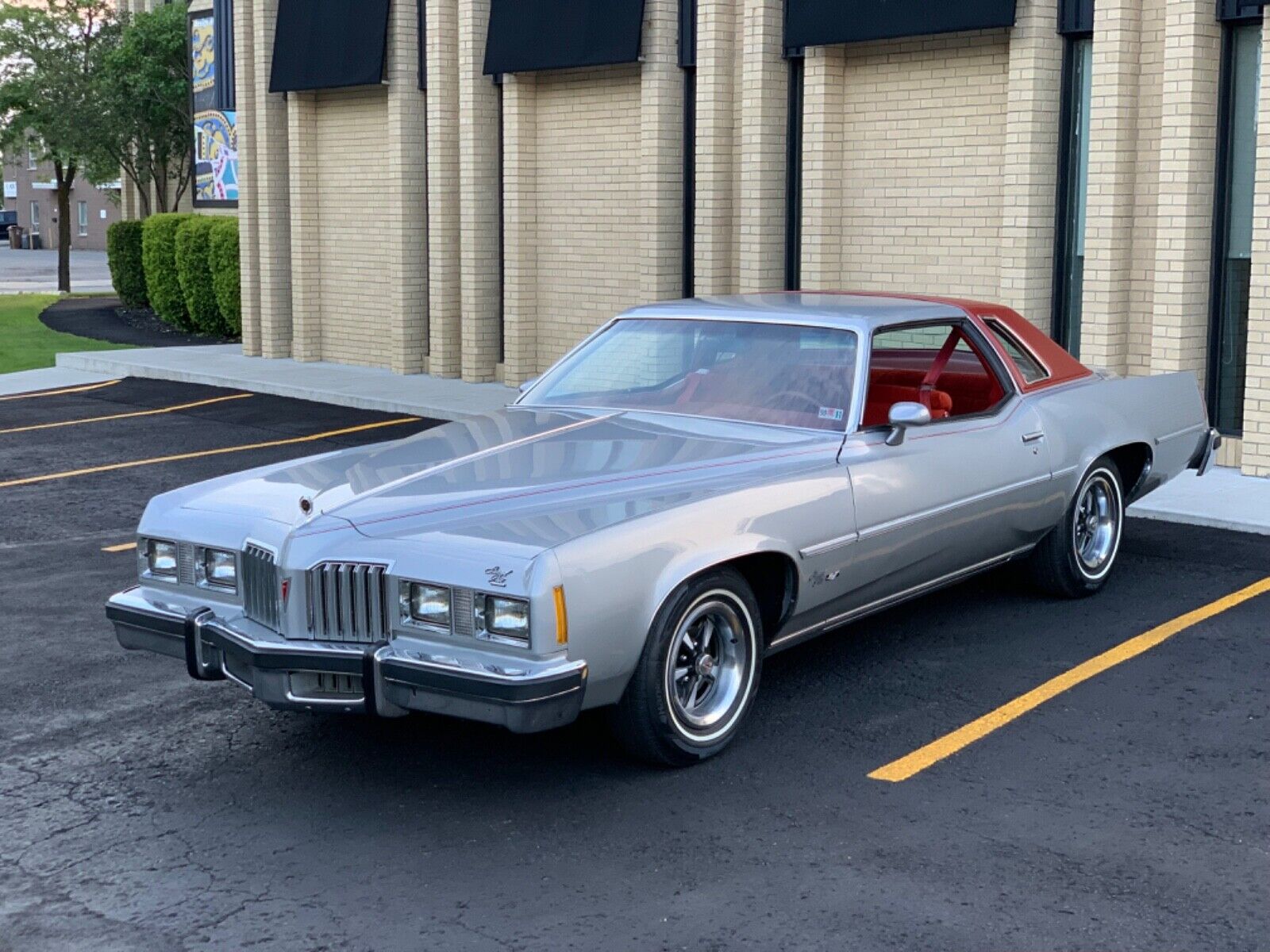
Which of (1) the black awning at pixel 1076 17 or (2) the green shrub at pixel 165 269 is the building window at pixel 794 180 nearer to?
(1) the black awning at pixel 1076 17

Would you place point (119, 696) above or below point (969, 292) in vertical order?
below

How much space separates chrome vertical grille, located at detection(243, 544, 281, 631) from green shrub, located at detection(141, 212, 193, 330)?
21032 millimetres

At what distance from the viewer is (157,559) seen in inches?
232

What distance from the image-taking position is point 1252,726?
606 centimetres

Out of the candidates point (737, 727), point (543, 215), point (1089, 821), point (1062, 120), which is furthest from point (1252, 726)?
point (543, 215)

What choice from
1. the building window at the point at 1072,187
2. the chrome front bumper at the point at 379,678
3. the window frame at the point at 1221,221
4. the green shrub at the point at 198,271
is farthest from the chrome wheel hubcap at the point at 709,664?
A: the green shrub at the point at 198,271

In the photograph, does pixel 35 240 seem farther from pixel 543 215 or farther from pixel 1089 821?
pixel 1089 821

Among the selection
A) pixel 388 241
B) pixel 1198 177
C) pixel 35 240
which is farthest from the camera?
pixel 35 240

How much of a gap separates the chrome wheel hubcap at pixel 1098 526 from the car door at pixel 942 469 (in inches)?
18.4

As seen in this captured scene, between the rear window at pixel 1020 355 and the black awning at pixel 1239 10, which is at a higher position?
the black awning at pixel 1239 10

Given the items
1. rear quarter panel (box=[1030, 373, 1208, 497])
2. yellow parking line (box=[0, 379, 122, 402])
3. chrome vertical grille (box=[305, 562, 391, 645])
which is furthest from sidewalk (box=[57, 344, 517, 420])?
chrome vertical grille (box=[305, 562, 391, 645])

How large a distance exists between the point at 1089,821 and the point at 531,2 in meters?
13.0

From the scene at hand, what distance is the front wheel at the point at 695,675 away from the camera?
211 inches

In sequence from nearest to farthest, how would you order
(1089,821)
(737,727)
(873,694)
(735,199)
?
(1089,821) → (737,727) → (873,694) → (735,199)
